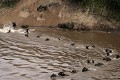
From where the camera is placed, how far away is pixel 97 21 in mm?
37031

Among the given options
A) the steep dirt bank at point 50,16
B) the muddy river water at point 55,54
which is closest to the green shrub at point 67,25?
the steep dirt bank at point 50,16

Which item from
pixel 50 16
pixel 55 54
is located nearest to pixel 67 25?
pixel 50 16

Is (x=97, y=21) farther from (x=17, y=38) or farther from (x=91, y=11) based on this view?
(x=17, y=38)

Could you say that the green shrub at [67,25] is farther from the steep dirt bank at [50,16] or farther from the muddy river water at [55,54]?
the muddy river water at [55,54]

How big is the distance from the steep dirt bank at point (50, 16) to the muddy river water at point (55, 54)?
222 cm

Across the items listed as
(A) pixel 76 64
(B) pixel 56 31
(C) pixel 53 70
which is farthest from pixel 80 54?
(B) pixel 56 31

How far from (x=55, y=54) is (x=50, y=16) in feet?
46.8

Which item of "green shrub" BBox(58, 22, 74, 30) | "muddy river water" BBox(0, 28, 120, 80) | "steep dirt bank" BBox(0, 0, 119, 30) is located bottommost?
"muddy river water" BBox(0, 28, 120, 80)

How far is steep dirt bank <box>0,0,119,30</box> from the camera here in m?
36.9

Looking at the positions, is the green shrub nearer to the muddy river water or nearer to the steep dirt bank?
the steep dirt bank

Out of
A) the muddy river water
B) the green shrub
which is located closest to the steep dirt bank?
the green shrub

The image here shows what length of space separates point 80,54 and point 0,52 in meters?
Answer: 6.61

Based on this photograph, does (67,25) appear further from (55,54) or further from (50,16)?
(55,54)

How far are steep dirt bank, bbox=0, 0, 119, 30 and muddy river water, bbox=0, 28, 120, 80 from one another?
2.22 meters
